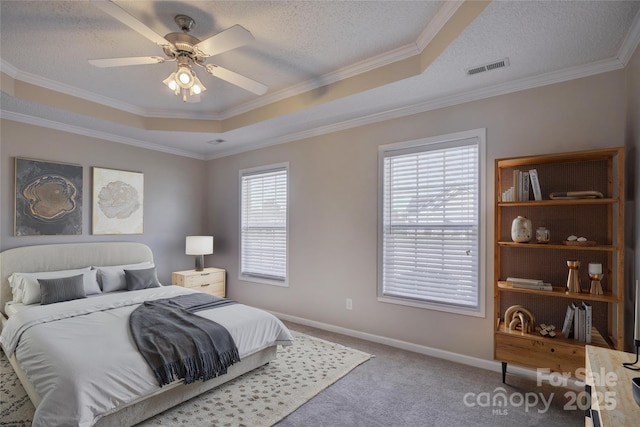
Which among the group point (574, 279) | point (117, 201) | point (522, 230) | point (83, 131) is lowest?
point (574, 279)

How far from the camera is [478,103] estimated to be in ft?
10.2

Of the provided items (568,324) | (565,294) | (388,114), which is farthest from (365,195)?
(568,324)

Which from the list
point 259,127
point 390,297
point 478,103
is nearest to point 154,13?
point 259,127

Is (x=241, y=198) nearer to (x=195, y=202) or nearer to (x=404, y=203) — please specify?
(x=195, y=202)

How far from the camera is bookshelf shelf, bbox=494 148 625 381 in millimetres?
2312

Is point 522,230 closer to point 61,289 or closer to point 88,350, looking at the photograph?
point 88,350

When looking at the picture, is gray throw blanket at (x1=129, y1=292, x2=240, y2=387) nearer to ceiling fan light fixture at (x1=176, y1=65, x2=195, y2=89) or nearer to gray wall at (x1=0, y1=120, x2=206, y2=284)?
ceiling fan light fixture at (x1=176, y1=65, x2=195, y2=89)

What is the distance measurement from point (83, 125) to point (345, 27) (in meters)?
3.61

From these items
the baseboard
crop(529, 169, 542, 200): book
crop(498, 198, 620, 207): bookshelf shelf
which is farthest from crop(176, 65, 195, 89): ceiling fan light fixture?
the baseboard

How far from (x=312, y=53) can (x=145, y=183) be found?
3.47 m

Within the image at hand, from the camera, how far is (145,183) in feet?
16.0

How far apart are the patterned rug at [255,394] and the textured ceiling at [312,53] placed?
264cm

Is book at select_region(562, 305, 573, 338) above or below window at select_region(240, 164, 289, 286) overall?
below

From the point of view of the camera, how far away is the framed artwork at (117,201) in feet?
14.3
